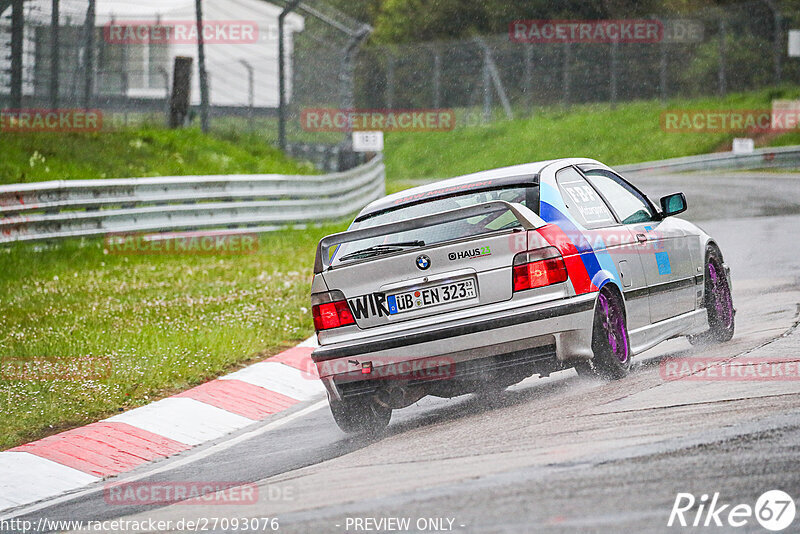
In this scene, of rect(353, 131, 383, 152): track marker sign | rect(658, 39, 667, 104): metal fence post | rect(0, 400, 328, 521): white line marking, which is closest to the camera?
rect(0, 400, 328, 521): white line marking

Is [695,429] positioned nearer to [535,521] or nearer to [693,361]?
[535,521]

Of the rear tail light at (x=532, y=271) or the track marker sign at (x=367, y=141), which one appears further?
the track marker sign at (x=367, y=141)

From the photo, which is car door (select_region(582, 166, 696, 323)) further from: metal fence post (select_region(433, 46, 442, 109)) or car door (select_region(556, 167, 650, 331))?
metal fence post (select_region(433, 46, 442, 109))

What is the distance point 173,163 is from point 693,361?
16.6 metres

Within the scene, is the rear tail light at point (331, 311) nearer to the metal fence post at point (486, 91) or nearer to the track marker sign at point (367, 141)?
the track marker sign at point (367, 141)

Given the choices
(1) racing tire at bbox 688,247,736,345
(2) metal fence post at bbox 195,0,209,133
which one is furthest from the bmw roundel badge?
(2) metal fence post at bbox 195,0,209,133

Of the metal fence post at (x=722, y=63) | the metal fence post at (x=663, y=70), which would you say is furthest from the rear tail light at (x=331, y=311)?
the metal fence post at (x=663, y=70)

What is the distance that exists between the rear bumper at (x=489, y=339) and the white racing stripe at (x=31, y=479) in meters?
1.77

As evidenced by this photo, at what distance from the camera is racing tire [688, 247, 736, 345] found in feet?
27.7

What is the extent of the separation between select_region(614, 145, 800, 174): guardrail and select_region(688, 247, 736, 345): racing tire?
761 inches

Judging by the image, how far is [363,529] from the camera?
470 cm

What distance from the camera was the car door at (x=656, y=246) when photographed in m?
7.62

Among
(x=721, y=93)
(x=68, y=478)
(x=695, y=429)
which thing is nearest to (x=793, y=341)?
(x=695, y=429)

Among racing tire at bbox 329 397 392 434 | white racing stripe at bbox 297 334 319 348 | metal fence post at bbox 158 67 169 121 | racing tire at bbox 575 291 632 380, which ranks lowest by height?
white racing stripe at bbox 297 334 319 348
